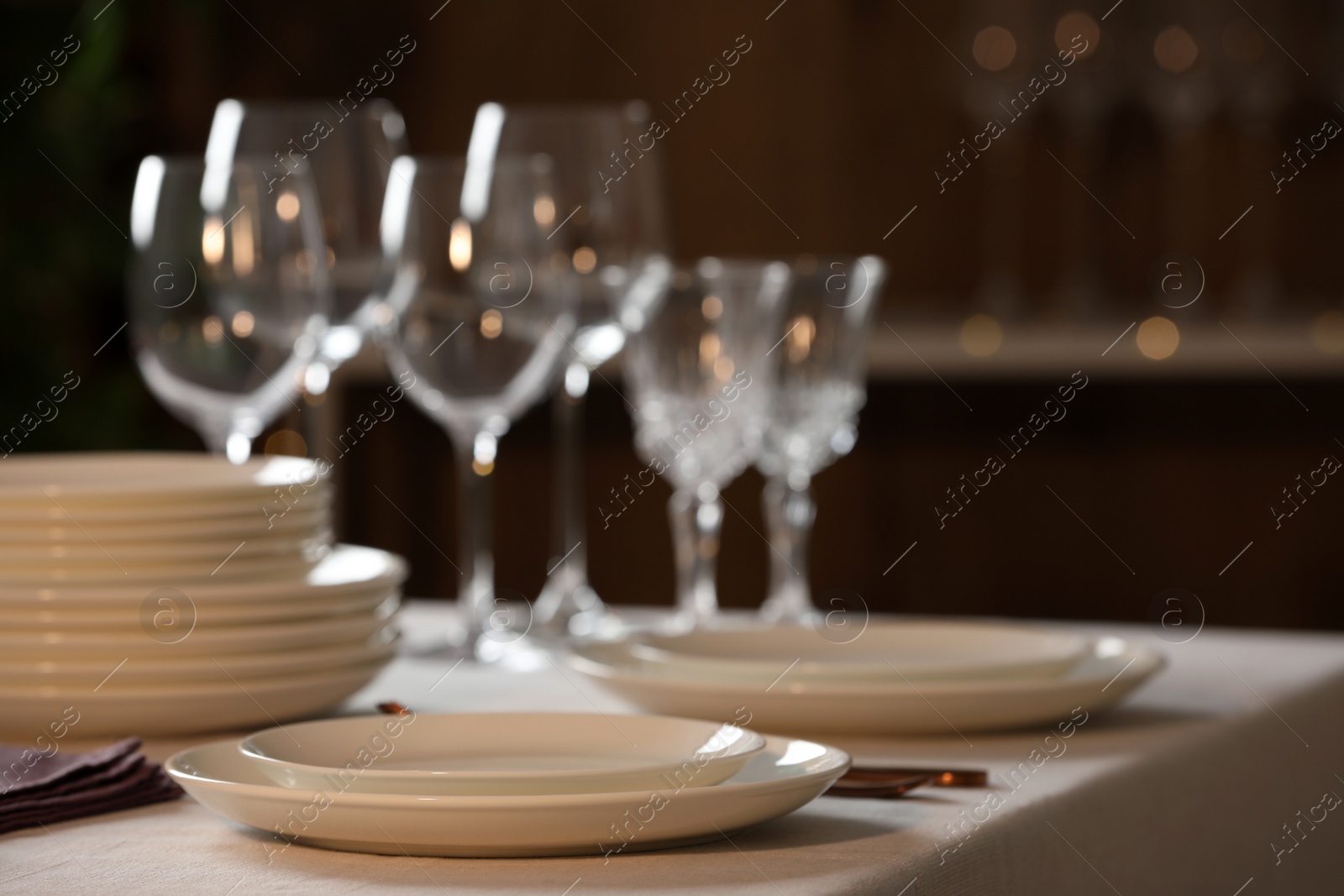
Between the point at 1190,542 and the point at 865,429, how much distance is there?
54 centimetres

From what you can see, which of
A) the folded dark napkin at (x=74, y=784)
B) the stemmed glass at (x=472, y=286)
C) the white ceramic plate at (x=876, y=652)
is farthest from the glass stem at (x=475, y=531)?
the folded dark napkin at (x=74, y=784)

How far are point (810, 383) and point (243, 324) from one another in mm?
359

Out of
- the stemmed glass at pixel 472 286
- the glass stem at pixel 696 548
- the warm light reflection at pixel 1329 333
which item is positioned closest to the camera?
the stemmed glass at pixel 472 286

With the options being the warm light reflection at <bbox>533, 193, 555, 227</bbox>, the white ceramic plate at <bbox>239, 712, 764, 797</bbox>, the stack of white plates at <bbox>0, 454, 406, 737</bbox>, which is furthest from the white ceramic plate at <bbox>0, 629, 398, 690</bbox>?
the warm light reflection at <bbox>533, 193, 555, 227</bbox>

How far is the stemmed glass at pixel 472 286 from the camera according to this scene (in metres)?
1.03

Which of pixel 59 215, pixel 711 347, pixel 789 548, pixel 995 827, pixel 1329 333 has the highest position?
pixel 59 215

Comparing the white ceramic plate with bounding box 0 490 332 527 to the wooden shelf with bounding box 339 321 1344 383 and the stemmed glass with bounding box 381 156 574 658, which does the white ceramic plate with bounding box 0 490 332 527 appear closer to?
the stemmed glass with bounding box 381 156 574 658

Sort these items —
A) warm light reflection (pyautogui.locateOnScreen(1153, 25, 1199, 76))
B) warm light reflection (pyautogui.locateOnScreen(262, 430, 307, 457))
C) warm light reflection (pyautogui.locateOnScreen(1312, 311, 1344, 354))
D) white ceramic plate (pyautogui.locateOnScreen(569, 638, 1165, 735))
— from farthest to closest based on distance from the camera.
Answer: warm light reflection (pyautogui.locateOnScreen(262, 430, 307, 457))
warm light reflection (pyautogui.locateOnScreen(1153, 25, 1199, 76))
warm light reflection (pyautogui.locateOnScreen(1312, 311, 1344, 354))
white ceramic plate (pyautogui.locateOnScreen(569, 638, 1165, 735))

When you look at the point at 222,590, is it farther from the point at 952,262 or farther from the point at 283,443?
the point at 283,443

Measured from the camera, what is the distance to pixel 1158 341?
2.42 meters

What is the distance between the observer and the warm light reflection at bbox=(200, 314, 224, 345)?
107 centimetres

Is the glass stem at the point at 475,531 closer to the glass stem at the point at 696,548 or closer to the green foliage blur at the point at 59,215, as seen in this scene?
the glass stem at the point at 696,548

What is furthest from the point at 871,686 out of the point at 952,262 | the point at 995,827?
the point at 952,262

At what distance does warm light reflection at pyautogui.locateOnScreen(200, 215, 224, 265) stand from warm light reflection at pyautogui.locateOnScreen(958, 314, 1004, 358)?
161 cm
